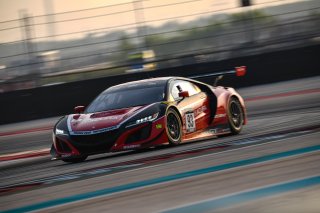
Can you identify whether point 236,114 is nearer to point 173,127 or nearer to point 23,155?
point 173,127

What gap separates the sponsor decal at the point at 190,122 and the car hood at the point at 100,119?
76cm

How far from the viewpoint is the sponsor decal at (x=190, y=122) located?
11273mm

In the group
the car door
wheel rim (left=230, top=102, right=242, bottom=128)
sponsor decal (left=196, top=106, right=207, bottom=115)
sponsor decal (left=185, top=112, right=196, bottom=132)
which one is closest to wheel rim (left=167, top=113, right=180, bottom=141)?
the car door

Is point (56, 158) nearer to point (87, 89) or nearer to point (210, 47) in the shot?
point (87, 89)

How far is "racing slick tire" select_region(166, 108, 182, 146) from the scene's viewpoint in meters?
10.8

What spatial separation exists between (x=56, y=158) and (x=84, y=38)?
10.7 m

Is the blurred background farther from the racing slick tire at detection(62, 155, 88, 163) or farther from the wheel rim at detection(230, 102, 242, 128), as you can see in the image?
the racing slick tire at detection(62, 155, 88, 163)

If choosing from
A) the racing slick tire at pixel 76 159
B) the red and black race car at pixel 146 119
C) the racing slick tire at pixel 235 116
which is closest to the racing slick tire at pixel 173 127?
the red and black race car at pixel 146 119

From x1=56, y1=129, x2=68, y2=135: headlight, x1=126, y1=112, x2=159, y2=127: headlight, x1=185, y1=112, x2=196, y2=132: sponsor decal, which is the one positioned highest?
x1=126, y1=112, x2=159, y2=127: headlight

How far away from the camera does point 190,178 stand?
7129 millimetres

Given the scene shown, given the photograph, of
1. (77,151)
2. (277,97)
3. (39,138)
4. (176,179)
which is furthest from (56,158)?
(277,97)

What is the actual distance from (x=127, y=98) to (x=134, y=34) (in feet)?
33.8

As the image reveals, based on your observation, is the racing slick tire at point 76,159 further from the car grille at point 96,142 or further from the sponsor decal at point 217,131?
the sponsor decal at point 217,131

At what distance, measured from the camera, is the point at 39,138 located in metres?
15.9
